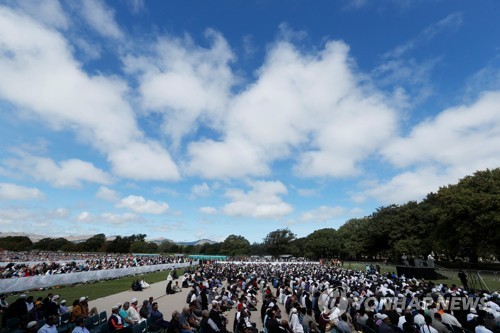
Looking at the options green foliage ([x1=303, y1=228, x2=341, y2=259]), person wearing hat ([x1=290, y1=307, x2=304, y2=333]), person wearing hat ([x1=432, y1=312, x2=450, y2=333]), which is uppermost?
green foliage ([x1=303, y1=228, x2=341, y2=259])

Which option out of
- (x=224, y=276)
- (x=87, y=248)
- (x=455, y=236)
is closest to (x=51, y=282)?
(x=224, y=276)

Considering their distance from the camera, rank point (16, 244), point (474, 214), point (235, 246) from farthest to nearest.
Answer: point (16, 244), point (235, 246), point (474, 214)

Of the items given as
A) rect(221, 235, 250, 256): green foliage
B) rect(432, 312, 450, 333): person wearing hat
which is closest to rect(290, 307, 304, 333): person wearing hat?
rect(432, 312, 450, 333): person wearing hat

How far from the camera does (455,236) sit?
34719 millimetres

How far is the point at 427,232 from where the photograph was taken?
4966 centimetres

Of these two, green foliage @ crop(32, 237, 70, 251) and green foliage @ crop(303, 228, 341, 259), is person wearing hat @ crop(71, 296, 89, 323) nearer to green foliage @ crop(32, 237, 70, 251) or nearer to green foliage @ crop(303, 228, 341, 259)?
green foliage @ crop(303, 228, 341, 259)

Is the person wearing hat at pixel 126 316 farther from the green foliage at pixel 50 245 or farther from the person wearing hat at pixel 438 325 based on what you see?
the green foliage at pixel 50 245

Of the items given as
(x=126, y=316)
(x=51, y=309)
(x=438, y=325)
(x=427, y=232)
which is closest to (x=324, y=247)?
(x=427, y=232)

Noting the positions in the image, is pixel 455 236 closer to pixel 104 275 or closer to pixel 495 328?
pixel 495 328

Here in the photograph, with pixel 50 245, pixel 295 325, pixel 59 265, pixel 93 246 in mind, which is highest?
pixel 50 245

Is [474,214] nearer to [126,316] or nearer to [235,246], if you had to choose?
[126,316]

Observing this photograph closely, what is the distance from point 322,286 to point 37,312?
14.6 m

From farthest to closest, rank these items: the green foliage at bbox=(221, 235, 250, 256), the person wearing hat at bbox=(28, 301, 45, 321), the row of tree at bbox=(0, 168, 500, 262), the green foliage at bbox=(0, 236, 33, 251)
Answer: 1. the green foliage at bbox=(0, 236, 33, 251)
2. the green foliage at bbox=(221, 235, 250, 256)
3. the row of tree at bbox=(0, 168, 500, 262)
4. the person wearing hat at bbox=(28, 301, 45, 321)

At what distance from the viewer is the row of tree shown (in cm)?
3075
